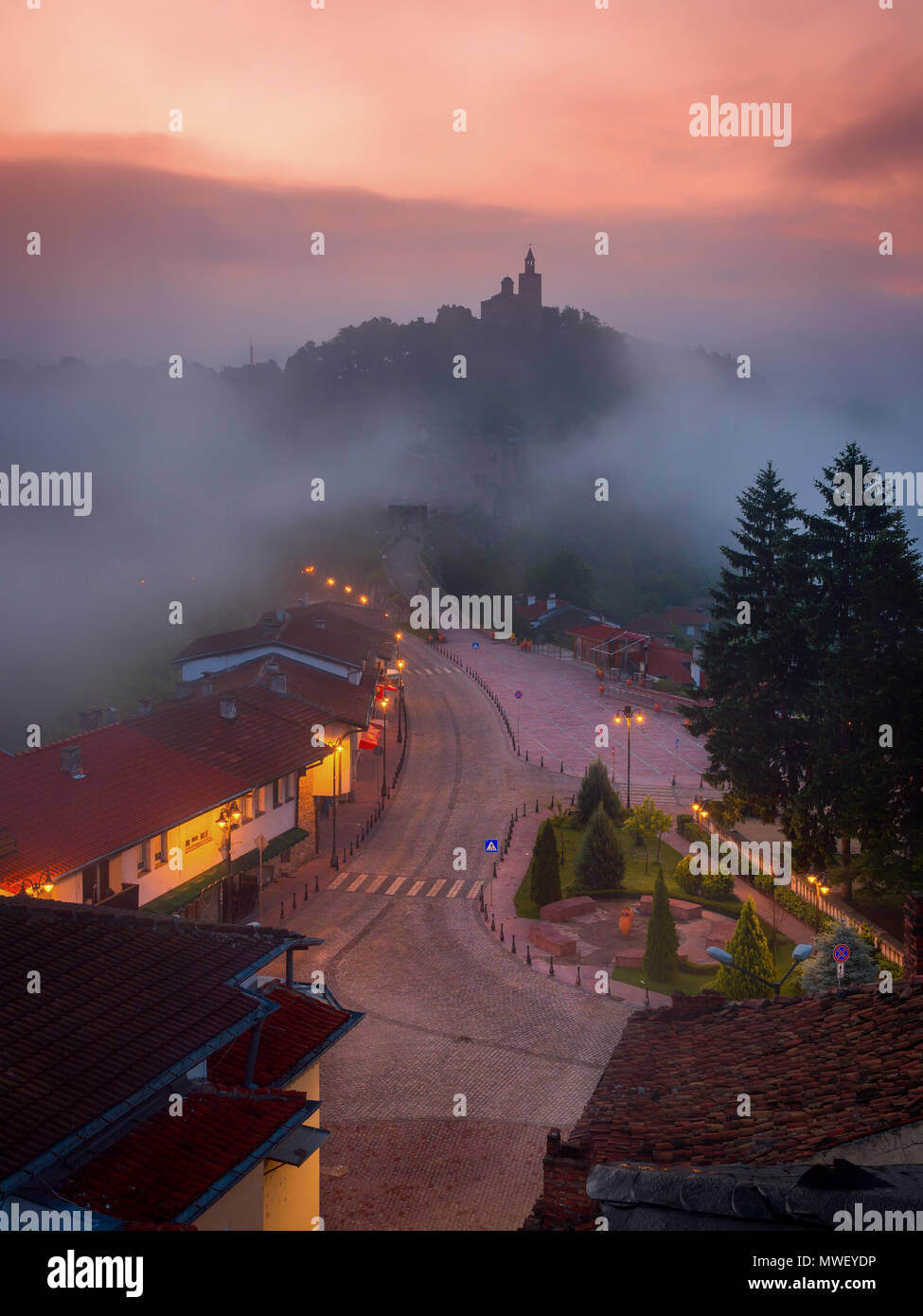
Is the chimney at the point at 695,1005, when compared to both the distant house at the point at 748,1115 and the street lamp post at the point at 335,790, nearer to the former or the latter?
the distant house at the point at 748,1115

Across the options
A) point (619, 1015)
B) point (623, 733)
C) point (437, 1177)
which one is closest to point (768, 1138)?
point (437, 1177)

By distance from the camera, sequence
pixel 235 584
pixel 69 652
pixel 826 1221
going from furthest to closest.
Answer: pixel 235 584 → pixel 69 652 → pixel 826 1221

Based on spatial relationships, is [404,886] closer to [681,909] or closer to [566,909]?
[566,909]

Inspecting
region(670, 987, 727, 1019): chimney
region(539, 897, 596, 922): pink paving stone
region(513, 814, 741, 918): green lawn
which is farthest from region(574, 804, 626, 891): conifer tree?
region(670, 987, 727, 1019): chimney

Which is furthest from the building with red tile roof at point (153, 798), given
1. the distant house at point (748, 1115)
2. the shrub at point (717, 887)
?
the distant house at point (748, 1115)

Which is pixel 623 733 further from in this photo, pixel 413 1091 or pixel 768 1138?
pixel 768 1138

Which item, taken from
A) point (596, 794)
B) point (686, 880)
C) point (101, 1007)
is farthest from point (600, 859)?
point (101, 1007)

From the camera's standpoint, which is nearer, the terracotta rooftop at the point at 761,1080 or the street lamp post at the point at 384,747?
the terracotta rooftop at the point at 761,1080
